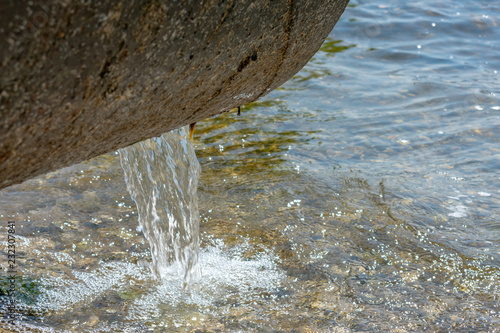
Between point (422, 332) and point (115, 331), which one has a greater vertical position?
point (115, 331)

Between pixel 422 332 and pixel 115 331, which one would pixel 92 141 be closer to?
pixel 115 331

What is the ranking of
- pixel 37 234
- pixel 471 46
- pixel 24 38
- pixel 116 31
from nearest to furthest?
pixel 24 38 → pixel 116 31 → pixel 37 234 → pixel 471 46

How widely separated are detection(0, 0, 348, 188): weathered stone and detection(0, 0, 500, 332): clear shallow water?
1.49m

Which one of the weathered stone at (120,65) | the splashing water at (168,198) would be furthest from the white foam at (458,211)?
the weathered stone at (120,65)

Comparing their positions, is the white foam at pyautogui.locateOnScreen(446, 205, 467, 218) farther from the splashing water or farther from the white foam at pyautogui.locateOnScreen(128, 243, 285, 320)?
the splashing water

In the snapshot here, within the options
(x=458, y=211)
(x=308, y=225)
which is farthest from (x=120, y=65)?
(x=458, y=211)

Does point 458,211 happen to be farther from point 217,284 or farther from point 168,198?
point 168,198

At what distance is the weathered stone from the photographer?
123cm

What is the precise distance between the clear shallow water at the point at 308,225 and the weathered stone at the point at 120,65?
1.49 m

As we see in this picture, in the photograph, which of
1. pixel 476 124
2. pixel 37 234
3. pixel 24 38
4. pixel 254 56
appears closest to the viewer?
pixel 24 38

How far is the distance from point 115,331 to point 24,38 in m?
2.02

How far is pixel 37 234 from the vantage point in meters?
3.71

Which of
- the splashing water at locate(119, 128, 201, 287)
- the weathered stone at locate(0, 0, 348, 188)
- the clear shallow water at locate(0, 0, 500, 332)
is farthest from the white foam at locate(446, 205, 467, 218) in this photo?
the weathered stone at locate(0, 0, 348, 188)

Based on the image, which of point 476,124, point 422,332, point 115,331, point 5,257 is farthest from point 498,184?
point 5,257
